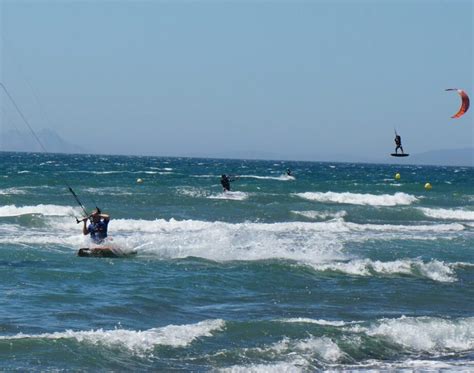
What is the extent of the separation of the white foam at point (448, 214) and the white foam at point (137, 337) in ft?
97.0

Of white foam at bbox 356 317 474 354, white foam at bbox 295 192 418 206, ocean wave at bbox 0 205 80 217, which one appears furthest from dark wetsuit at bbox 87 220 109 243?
white foam at bbox 295 192 418 206

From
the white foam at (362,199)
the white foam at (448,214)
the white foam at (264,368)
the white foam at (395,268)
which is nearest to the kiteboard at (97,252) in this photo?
A: the white foam at (395,268)

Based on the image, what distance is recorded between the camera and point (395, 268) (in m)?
21.6

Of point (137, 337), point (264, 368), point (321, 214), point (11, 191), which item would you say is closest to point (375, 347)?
point (264, 368)

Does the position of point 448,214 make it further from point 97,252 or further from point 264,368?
point 264,368

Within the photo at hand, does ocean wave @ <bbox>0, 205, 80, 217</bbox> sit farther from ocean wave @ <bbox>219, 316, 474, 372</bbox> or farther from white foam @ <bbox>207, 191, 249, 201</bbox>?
ocean wave @ <bbox>219, 316, 474, 372</bbox>

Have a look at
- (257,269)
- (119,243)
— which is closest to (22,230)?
(119,243)

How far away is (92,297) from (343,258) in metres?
9.20

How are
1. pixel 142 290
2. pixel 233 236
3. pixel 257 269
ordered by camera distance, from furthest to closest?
pixel 233 236
pixel 257 269
pixel 142 290

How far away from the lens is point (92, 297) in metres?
16.8

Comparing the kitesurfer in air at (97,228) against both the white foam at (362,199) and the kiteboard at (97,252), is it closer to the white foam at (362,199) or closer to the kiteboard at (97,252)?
the kiteboard at (97,252)

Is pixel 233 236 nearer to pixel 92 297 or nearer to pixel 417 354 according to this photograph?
pixel 92 297

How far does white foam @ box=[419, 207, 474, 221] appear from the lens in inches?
1656

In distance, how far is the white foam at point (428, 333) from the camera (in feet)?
47.1
